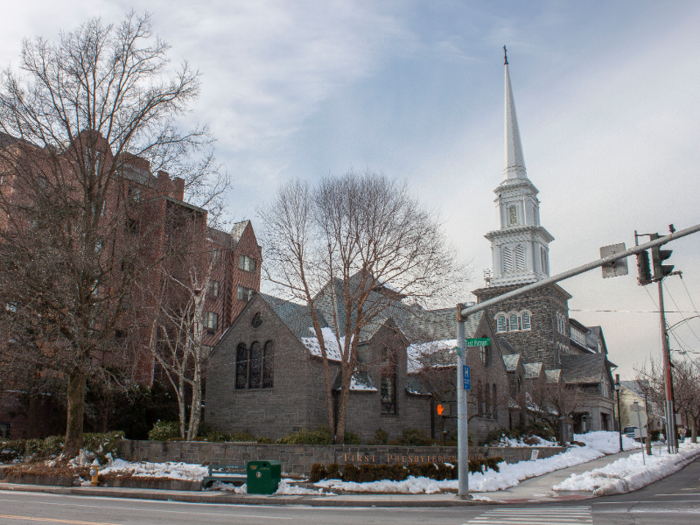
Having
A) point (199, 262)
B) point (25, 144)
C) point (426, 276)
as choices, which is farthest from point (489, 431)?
point (25, 144)

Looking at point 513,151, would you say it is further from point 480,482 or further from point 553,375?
point 480,482

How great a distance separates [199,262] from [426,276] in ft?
47.3

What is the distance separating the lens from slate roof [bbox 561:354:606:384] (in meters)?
62.5

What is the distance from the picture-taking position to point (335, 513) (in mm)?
14312

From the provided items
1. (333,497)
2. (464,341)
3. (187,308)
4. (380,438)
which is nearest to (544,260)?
(380,438)

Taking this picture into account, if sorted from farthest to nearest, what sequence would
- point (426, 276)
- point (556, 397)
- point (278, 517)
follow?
point (556, 397) → point (426, 276) → point (278, 517)

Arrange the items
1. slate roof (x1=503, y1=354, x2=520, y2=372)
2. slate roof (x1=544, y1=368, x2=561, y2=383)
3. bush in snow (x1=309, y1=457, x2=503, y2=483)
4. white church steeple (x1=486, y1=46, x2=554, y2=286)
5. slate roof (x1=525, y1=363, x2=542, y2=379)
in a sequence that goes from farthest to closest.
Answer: white church steeple (x1=486, y1=46, x2=554, y2=286)
slate roof (x1=544, y1=368, x2=561, y2=383)
slate roof (x1=525, y1=363, x2=542, y2=379)
slate roof (x1=503, y1=354, x2=520, y2=372)
bush in snow (x1=309, y1=457, x2=503, y2=483)

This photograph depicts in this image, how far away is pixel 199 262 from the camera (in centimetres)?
3356

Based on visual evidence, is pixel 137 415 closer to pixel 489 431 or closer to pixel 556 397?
pixel 489 431

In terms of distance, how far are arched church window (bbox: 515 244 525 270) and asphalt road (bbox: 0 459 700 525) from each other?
154 ft

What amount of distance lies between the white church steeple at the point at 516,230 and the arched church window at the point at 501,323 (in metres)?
4.80

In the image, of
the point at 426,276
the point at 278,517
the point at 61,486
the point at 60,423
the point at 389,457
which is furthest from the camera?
the point at 60,423

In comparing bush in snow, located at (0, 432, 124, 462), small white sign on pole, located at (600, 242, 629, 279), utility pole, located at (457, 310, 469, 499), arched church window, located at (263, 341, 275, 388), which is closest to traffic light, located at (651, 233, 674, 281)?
small white sign on pole, located at (600, 242, 629, 279)

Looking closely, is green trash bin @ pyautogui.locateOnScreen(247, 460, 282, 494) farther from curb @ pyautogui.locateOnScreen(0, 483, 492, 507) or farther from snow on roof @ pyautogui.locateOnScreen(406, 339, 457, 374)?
snow on roof @ pyautogui.locateOnScreen(406, 339, 457, 374)
